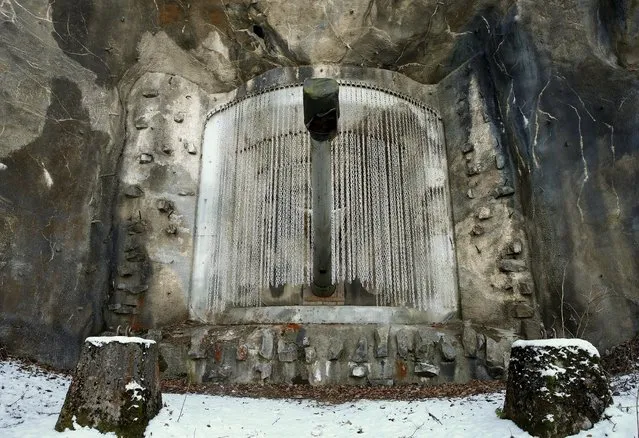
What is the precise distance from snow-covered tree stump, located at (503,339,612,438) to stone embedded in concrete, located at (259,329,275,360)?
3.81m

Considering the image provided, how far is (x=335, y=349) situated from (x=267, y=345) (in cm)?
96

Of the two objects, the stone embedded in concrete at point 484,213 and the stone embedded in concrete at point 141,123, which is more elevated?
the stone embedded in concrete at point 141,123

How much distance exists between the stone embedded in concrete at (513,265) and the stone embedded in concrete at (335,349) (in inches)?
118

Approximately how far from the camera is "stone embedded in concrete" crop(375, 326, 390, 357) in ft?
24.8

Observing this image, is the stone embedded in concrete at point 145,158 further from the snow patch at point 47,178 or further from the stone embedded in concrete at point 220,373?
the stone embedded in concrete at point 220,373

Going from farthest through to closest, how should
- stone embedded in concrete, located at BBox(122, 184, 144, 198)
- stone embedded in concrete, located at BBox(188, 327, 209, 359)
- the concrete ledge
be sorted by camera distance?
stone embedded in concrete, located at BBox(122, 184, 144, 198) < the concrete ledge < stone embedded in concrete, located at BBox(188, 327, 209, 359)

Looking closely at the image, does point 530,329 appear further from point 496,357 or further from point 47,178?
point 47,178

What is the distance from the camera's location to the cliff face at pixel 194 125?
757 cm

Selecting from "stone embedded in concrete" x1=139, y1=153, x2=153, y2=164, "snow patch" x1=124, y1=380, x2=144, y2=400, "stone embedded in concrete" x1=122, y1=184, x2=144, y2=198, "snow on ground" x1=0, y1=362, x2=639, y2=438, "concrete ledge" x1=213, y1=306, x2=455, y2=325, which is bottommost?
"snow on ground" x1=0, y1=362, x2=639, y2=438

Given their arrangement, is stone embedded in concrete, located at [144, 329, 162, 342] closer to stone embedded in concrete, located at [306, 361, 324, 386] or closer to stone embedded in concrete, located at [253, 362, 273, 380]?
stone embedded in concrete, located at [253, 362, 273, 380]

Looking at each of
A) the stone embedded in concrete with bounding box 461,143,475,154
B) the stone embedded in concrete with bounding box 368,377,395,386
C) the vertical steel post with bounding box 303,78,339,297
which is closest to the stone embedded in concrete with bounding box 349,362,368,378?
the stone embedded in concrete with bounding box 368,377,395,386

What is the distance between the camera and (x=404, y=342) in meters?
7.68

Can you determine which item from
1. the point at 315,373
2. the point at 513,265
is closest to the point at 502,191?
the point at 513,265

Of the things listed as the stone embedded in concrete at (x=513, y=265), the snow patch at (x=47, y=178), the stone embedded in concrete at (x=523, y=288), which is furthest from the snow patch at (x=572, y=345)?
the snow patch at (x=47, y=178)
